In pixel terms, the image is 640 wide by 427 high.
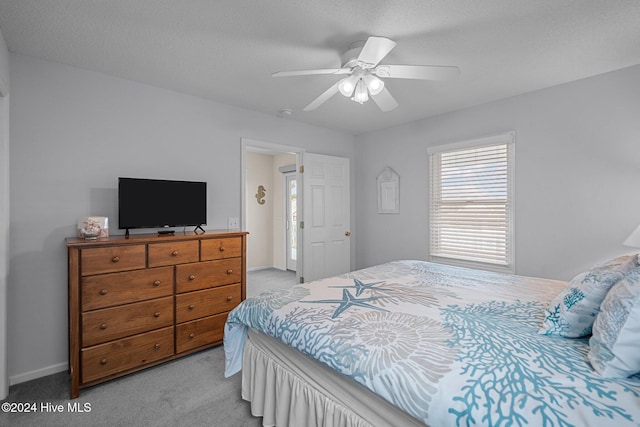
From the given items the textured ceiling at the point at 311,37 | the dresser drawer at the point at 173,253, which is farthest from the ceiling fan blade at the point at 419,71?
the dresser drawer at the point at 173,253

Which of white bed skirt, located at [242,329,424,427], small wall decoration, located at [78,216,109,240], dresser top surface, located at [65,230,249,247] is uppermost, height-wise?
small wall decoration, located at [78,216,109,240]

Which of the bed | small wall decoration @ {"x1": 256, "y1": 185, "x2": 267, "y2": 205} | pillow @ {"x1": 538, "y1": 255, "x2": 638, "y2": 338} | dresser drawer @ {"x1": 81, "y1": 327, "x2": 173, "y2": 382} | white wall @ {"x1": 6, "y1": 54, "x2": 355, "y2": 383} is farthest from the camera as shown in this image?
small wall decoration @ {"x1": 256, "y1": 185, "x2": 267, "y2": 205}

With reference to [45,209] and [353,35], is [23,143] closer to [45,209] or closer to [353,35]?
[45,209]

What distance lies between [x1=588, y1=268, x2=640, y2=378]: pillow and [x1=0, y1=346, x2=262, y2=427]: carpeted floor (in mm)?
1792

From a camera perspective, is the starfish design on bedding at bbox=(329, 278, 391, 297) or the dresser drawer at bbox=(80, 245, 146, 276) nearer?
the starfish design on bedding at bbox=(329, 278, 391, 297)

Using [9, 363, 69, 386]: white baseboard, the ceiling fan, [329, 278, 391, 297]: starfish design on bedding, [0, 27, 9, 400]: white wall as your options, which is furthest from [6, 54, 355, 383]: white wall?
[329, 278, 391, 297]: starfish design on bedding

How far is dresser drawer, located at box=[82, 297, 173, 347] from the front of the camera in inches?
84.6

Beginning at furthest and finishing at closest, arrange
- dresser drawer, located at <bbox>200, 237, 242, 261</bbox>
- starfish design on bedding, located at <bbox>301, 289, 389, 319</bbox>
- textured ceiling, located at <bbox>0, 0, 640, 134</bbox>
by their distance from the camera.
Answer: dresser drawer, located at <bbox>200, 237, 242, 261</bbox>, textured ceiling, located at <bbox>0, 0, 640, 134</bbox>, starfish design on bedding, located at <bbox>301, 289, 389, 319</bbox>

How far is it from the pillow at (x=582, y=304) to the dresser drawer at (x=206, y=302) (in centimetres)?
244

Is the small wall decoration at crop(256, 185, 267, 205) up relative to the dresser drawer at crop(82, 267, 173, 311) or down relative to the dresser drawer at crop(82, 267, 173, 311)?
up

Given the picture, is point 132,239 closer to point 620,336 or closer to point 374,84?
point 374,84

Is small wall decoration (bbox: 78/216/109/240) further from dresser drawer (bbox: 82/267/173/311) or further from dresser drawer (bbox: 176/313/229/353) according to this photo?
dresser drawer (bbox: 176/313/229/353)

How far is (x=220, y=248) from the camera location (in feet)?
9.15

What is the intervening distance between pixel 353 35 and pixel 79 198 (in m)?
2.57
